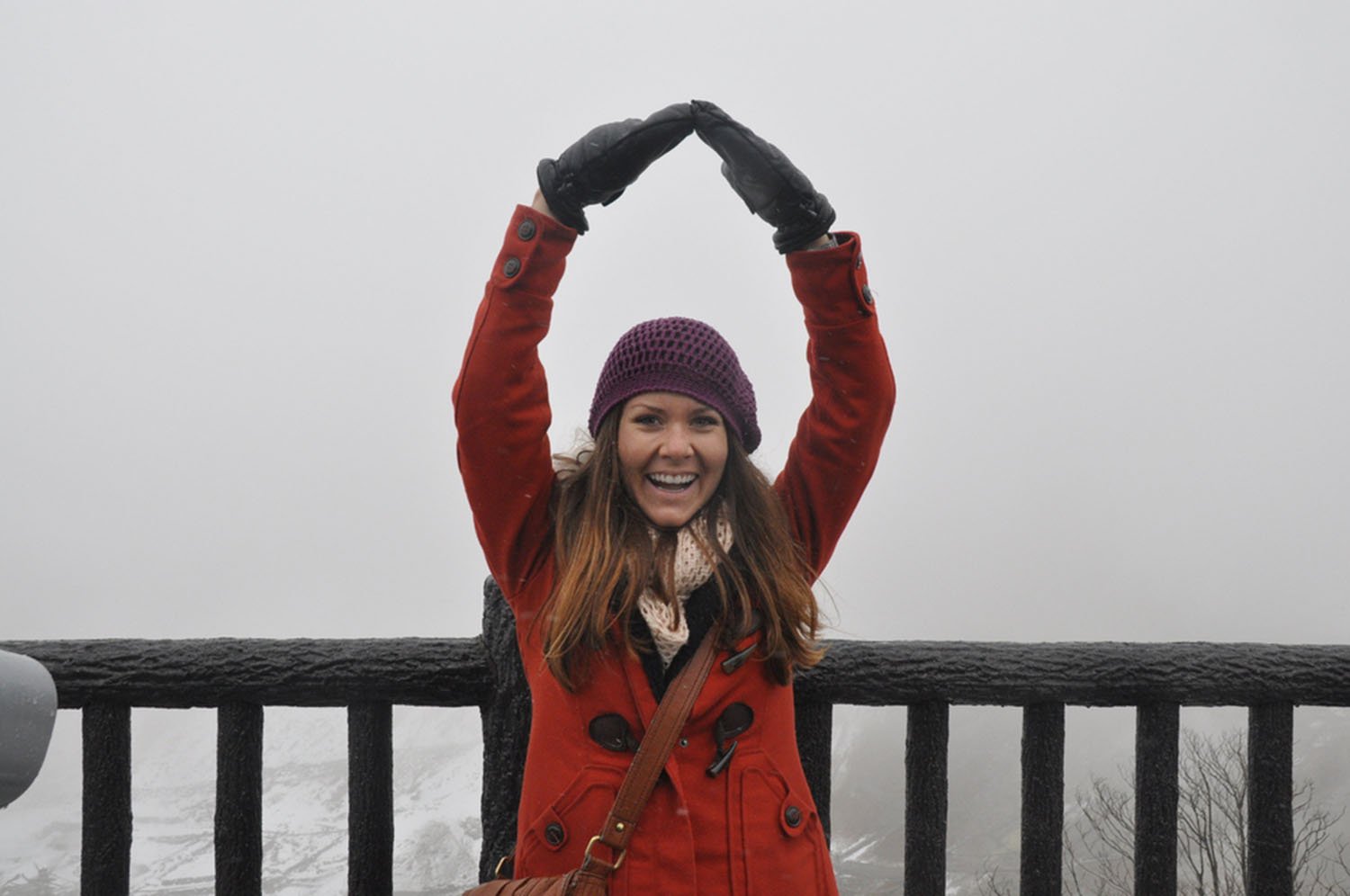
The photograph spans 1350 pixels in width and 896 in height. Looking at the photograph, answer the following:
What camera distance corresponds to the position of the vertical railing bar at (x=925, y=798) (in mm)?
2338

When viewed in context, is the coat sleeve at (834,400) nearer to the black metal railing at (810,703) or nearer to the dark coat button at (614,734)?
the black metal railing at (810,703)

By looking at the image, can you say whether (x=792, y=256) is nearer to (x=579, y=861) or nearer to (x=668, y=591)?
(x=668, y=591)

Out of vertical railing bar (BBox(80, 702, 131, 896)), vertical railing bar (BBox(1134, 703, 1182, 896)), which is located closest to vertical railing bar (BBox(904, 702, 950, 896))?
vertical railing bar (BBox(1134, 703, 1182, 896))

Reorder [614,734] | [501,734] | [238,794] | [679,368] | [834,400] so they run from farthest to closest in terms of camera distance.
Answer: [238,794], [501,734], [834,400], [679,368], [614,734]

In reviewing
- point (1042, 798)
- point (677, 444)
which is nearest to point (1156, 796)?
point (1042, 798)

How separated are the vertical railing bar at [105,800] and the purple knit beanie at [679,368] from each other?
1334 mm

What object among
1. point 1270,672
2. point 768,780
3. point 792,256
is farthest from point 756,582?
point 1270,672

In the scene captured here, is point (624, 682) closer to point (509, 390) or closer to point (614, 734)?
point (614, 734)

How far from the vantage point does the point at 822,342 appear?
1.92 meters

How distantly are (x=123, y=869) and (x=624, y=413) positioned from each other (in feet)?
5.25

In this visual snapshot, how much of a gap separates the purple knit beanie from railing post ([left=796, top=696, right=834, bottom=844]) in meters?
0.73

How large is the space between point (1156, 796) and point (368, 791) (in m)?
1.84

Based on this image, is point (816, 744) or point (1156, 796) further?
point (1156, 796)

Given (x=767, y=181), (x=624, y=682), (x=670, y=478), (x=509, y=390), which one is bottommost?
(x=624, y=682)
